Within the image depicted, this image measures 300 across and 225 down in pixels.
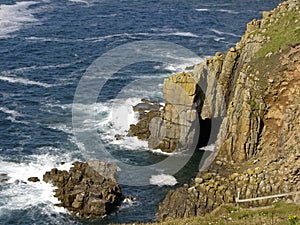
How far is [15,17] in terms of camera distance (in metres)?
152

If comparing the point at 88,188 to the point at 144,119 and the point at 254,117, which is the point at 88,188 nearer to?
the point at 144,119

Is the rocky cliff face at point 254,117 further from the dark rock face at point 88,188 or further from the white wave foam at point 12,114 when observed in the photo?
the white wave foam at point 12,114

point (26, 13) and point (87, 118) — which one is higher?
point (26, 13)

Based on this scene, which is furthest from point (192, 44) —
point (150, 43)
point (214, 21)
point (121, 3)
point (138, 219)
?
point (138, 219)

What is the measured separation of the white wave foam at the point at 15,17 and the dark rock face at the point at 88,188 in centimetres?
7059

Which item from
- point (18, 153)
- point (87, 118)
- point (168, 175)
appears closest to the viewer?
point (168, 175)

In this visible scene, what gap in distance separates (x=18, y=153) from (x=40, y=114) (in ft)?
46.3

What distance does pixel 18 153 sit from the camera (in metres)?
83.9

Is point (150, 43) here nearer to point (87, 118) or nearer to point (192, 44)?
point (192, 44)

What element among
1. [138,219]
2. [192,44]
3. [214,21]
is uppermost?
[214,21]

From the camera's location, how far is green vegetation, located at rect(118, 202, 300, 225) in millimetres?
40875

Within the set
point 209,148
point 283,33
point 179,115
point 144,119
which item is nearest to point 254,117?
point 209,148

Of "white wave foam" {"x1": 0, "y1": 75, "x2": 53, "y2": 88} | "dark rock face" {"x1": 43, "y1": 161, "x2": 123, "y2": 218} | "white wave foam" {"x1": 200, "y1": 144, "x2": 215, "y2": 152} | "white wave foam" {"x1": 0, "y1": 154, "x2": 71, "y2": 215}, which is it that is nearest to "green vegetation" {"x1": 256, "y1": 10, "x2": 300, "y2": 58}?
"white wave foam" {"x1": 200, "y1": 144, "x2": 215, "y2": 152}

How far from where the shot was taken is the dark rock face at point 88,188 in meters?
69.0
